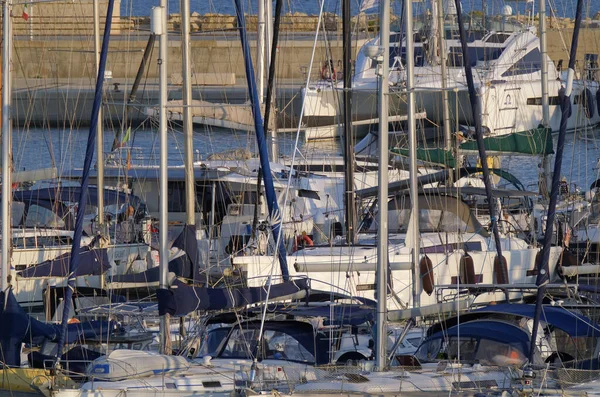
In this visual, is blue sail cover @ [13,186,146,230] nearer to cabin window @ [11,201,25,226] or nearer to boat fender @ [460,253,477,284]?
cabin window @ [11,201,25,226]

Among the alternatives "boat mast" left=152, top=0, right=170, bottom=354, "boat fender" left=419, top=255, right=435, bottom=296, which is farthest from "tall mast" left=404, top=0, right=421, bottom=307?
"boat mast" left=152, top=0, right=170, bottom=354

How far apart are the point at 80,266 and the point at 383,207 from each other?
6921 millimetres

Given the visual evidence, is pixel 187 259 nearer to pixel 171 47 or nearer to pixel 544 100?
pixel 544 100

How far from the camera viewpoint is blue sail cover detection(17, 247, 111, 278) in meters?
18.8

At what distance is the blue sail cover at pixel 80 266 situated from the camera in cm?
1877

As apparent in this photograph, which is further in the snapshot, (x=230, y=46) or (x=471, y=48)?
(x=230, y=46)

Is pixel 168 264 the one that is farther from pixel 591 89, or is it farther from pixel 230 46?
pixel 230 46

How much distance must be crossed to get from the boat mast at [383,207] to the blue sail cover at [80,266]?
6721 millimetres

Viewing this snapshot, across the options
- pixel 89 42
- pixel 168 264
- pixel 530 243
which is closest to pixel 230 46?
pixel 89 42

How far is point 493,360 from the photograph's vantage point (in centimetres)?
1315

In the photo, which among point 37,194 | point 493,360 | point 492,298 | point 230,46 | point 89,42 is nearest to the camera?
point 493,360

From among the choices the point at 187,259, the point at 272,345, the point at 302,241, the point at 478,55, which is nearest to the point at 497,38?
the point at 478,55

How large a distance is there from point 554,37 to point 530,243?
105 ft

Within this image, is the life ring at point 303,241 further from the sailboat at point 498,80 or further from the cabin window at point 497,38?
the cabin window at point 497,38
